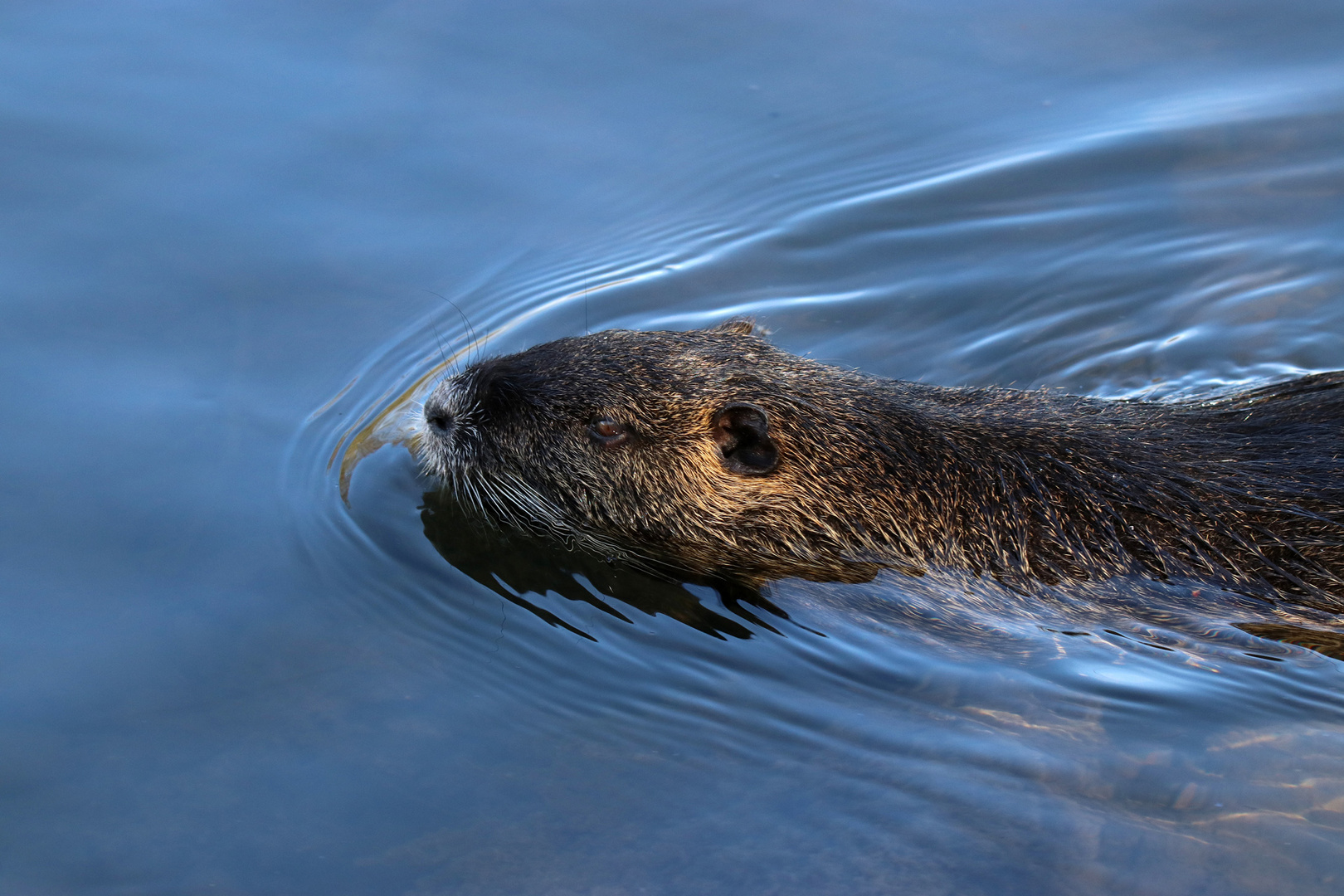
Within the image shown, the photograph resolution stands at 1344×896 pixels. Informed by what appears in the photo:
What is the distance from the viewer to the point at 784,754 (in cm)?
409

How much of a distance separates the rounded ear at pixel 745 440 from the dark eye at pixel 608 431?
336mm

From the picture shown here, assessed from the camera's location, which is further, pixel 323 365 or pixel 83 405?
pixel 323 365

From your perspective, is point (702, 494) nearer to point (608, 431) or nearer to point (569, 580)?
point (608, 431)

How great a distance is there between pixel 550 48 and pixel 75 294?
323cm

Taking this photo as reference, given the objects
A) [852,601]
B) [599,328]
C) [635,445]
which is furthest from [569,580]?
[599,328]

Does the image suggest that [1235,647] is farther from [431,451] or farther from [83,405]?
[83,405]

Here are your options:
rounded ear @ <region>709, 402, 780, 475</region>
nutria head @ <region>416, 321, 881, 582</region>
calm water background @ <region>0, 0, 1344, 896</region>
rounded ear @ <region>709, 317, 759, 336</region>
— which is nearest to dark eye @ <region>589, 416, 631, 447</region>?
nutria head @ <region>416, 321, 881, 582</region>

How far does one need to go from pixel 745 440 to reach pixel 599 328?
5.74ft

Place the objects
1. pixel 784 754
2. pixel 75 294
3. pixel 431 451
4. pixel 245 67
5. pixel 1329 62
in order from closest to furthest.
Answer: pixel 784 754
pixel 431 451
pixel 75 294
pixel 245 67
pixel 1329 62

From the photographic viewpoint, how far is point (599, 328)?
655 cm

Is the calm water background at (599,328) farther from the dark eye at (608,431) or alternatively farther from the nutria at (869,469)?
the dark eye at (608,431)

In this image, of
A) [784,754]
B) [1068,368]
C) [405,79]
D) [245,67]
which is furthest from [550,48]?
[784,754]

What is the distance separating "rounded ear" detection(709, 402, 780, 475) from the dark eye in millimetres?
336

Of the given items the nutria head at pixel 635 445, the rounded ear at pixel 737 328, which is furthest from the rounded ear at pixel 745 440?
the rounded ear at pixel 737 328
